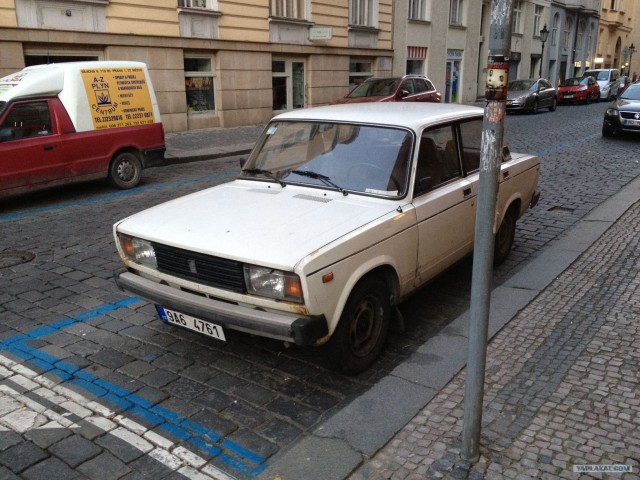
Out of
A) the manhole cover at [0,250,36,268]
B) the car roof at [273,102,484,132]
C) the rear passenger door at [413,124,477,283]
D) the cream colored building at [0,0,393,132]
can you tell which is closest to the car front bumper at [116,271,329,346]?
the rear passenger door at [413,124,477,283]

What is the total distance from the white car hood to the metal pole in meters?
1.10

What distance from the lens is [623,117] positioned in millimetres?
16156

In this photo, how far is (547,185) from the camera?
409 inches

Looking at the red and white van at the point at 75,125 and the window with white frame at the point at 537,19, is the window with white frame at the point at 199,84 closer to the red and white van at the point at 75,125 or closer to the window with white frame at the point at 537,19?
the red and white van at the point at 75,125

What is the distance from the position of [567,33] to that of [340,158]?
49594mm

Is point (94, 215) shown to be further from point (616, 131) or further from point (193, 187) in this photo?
point (616, 131)

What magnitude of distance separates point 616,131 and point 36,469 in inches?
678

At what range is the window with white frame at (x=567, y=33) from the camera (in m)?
46.6

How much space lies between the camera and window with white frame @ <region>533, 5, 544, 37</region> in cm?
4031

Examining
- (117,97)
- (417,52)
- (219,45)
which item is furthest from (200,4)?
(417,52)

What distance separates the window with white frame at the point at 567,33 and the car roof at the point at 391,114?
4674 centimetres

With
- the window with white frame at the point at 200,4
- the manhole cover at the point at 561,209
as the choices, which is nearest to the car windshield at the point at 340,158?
the manhole cover at the point at 561,209

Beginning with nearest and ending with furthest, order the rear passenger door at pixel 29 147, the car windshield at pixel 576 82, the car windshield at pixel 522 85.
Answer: the rear passenger door at pixel 29 147
the car windshield at pixel 522 85
the car windshield at pixel 576 82

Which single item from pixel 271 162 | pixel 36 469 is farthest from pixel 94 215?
pixel 36 469
